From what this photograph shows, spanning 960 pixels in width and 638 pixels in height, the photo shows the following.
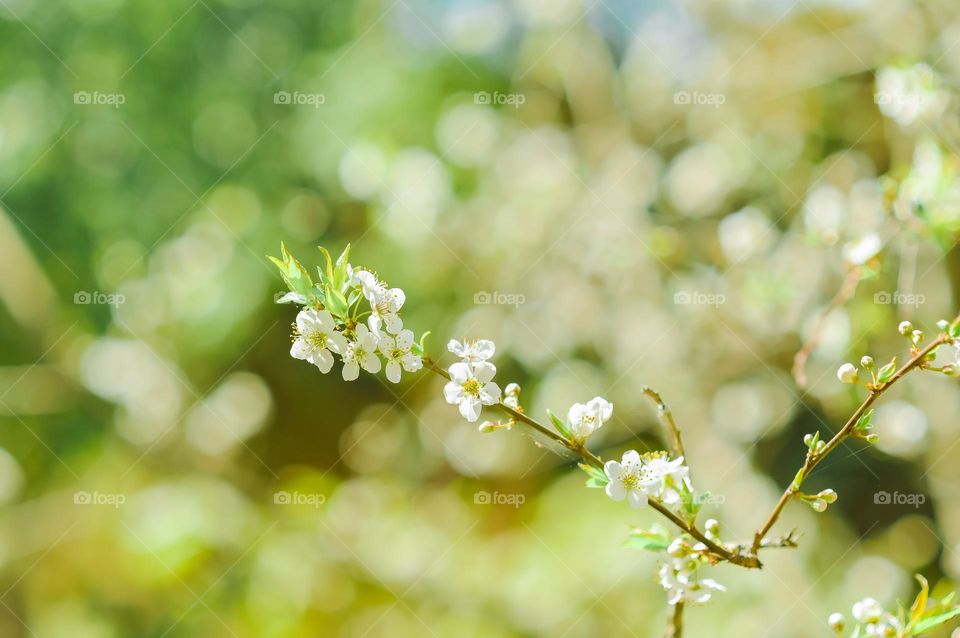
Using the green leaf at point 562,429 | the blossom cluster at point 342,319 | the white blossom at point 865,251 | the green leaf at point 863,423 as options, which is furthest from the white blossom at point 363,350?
the white blossom at point 865,251

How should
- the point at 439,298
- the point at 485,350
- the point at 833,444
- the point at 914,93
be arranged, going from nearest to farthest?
1. the point at 833,444
2. the point at 485,350
3. the point at 914,93
4. the point at 439,298

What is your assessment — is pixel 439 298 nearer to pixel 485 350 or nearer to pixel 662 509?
pixel 485 350

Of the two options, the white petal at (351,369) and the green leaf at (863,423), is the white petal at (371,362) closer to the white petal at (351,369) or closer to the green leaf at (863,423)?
the white petal at (351,369)

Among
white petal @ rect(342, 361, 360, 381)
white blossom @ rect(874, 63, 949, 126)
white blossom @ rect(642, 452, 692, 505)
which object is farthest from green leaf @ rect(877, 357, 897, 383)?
white blossom @ rect(874, 63, 949, 126)

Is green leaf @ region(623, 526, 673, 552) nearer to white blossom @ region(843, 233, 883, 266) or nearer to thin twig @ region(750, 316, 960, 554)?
thin twig @ region(750, 316, 960, 554)

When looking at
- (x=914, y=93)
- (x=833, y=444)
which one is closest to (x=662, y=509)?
(x=833, y=444)

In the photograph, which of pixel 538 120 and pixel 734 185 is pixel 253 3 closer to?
pixel 538 120
